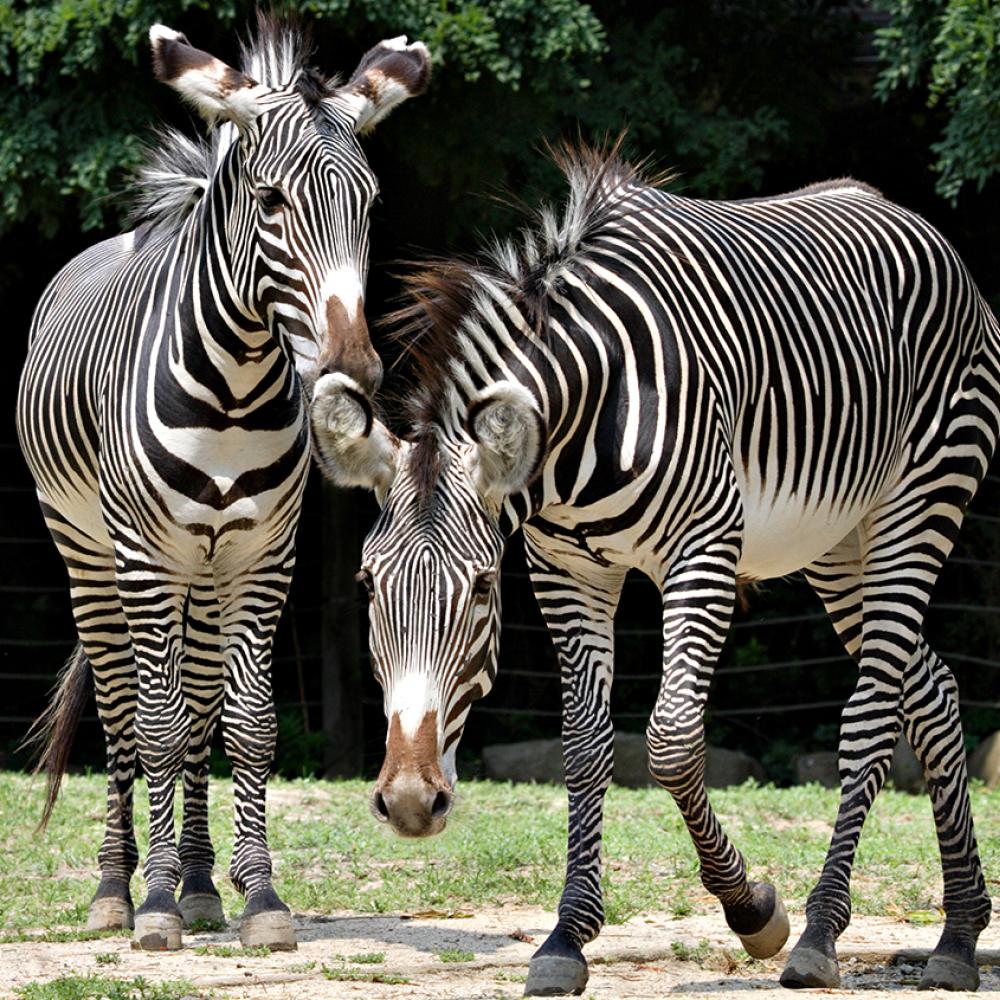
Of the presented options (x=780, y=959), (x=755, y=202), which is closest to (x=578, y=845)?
(x=780, y=959)

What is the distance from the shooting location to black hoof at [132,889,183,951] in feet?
17.9

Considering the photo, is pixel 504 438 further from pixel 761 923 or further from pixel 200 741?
pixel 200 741

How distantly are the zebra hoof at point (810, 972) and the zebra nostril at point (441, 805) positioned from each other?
57.0 inches

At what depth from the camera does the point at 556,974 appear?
14.8 feet

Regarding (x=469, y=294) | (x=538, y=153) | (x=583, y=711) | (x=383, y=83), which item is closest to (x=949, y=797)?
(x=583, y=711)

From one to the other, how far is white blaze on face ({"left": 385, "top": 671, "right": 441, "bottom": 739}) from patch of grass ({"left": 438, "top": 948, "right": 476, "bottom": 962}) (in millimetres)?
1555

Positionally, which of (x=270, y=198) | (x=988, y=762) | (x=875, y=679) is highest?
(x=270, y=198)

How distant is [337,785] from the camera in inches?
372

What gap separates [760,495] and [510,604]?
26.2 ft

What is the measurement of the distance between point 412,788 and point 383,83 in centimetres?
277

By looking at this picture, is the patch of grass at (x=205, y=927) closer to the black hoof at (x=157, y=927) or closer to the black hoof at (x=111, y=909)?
the black hoof at (x=111, y=909)

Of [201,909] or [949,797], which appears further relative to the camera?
[201,909]

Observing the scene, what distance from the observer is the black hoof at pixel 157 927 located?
5.45 metres

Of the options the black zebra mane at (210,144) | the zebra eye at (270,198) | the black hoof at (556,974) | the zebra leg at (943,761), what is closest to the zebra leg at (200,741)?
the black zebra mane at (210,144)
